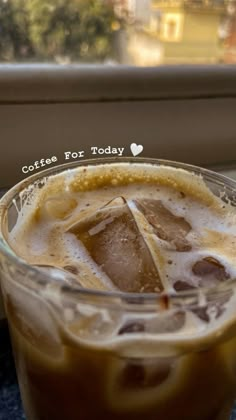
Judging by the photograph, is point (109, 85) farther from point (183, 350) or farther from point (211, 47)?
point (211, 47)

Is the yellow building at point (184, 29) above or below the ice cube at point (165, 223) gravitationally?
above

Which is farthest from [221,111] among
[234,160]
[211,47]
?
[211,47]

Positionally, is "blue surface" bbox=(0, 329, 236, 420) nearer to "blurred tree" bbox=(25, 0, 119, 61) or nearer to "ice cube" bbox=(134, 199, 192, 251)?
"ice cube" bbox=(134, 199, 192, 251)

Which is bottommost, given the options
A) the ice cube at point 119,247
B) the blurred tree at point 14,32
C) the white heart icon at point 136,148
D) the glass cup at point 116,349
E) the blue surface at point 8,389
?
the blue surface at point 8,389

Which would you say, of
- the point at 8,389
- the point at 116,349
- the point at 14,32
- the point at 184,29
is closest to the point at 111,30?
the point at 14,32

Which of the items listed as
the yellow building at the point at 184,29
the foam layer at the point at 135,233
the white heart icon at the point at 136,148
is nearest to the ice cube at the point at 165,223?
the foam layer at the point at 135,233

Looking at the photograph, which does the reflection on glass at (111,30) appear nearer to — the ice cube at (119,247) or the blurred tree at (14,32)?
the blurred tree at (14,32)

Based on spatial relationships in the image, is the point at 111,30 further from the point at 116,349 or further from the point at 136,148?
the point at 116,349

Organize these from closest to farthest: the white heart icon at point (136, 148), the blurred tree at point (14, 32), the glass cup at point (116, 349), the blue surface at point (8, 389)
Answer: the glass cup at point (116, 349)
the blue surface at point (8, 389)
the white heart icon at point (136, 148)
the blurred tree at point (14, 32)

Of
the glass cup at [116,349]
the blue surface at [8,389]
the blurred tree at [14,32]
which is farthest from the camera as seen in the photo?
the blurred tree at [14,32]

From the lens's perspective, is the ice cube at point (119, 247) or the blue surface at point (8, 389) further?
the blue surface at point (8, 389)
